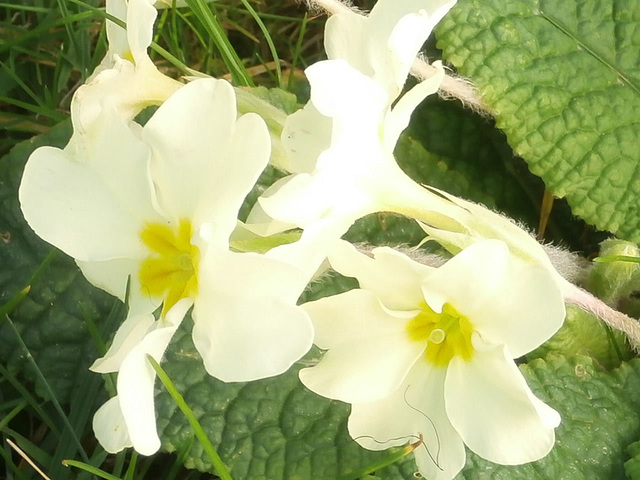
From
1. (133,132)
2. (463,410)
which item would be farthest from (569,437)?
(133,132)

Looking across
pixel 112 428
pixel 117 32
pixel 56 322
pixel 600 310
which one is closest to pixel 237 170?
pixel 112 428

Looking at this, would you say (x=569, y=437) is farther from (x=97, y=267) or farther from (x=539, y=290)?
(x=97, y=267)

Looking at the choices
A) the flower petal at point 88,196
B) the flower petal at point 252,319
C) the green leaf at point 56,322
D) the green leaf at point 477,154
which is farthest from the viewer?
the green leaf at point 477,154

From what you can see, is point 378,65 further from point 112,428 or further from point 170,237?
point 112,428

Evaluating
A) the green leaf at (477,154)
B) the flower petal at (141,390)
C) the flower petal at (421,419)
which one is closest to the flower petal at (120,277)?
the flower petal at (141,390)

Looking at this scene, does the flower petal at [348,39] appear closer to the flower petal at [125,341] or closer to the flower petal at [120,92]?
the flower petal at [120,92]

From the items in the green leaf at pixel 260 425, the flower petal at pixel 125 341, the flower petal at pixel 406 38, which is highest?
the flower petal at pixel 406 38

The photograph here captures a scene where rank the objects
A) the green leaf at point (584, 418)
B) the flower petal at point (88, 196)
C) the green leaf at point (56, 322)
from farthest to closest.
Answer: the green leaf at point (56, 322), the green leaf at point (584, 418), the flower petal at point (88, 196)
